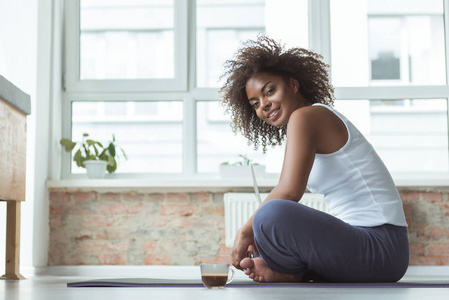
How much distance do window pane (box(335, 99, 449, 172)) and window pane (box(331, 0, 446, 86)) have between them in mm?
175

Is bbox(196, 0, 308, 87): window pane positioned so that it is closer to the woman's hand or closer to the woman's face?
the woman's face

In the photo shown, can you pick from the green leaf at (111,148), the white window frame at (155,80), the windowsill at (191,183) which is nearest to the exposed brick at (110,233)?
the windowsill at (191,183)

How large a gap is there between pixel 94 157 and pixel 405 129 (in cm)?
212

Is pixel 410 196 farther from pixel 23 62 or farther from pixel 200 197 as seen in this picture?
pixel 23 62

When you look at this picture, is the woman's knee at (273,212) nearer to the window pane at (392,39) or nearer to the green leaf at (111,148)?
the green leaf at (111,148)

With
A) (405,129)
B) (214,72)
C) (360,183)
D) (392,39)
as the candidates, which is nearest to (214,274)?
(360,183)

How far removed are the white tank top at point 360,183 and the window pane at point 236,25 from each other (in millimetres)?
2316

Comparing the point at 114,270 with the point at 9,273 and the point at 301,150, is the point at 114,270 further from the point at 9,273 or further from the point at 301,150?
the point at 301,150

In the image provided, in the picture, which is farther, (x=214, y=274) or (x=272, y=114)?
(x=272, y=114)

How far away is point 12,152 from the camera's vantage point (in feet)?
9.88

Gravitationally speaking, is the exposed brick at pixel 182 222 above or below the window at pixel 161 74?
below

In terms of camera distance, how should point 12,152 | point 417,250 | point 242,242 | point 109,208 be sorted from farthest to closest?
point 109,208, point 417,250, point 12,152, point 242,242

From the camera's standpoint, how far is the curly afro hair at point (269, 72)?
2.43 meters

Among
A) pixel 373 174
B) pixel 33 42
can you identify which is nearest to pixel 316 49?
pixel 33 42
